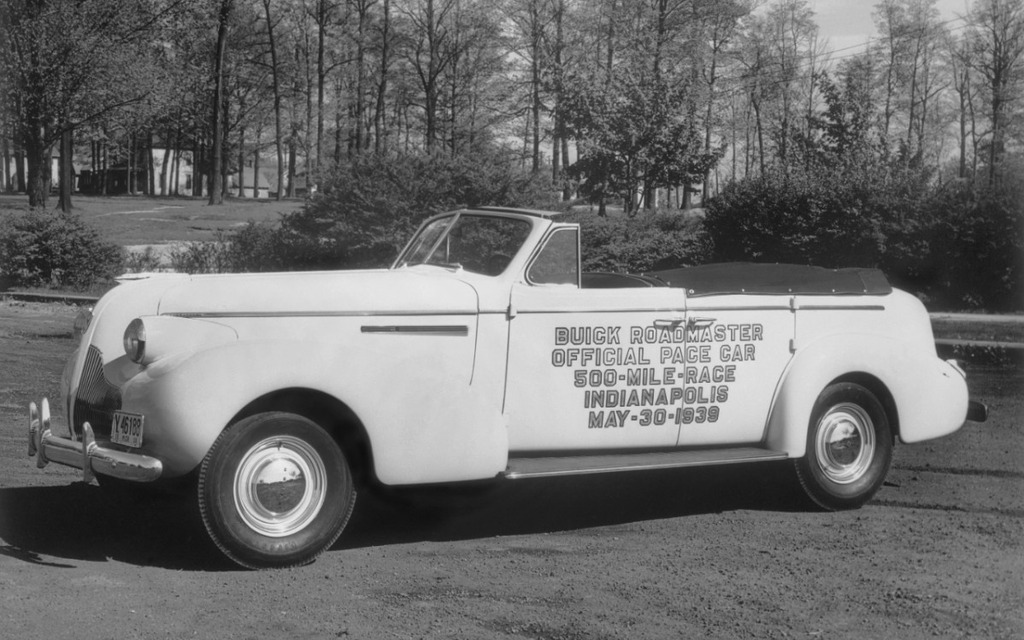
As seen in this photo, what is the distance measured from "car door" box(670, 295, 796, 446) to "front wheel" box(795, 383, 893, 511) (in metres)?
0.34

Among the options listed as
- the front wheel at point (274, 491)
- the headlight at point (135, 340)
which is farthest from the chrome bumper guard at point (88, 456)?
the headlight at point (135, 340)

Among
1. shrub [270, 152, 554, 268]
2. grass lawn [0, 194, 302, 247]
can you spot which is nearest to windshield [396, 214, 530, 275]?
shrub [270, 152, 554, 268]

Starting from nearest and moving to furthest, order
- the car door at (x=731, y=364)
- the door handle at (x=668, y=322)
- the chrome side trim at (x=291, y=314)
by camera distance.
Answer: the chrome side trim at (x=291, y=314)
the door handle at (x=668, y=322)
the car door at (x=731, y=364)

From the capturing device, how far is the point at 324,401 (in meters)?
5.24

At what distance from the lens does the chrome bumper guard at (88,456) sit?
489cm

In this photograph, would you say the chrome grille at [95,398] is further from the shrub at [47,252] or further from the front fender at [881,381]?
the shrub at [47,252]

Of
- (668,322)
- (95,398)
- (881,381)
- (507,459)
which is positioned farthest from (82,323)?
(881,381)

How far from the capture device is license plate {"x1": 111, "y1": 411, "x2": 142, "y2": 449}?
5027 mm

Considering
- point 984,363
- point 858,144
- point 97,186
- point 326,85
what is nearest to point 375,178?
point 984,363

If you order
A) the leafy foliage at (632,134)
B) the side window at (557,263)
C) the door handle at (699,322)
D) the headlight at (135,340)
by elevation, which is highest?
A: the leafy foliage at (632,134)

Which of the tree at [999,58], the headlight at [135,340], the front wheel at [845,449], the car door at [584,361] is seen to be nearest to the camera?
the headlight at [135,340]

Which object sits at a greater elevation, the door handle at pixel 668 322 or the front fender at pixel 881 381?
the door handle at pixel 668 322

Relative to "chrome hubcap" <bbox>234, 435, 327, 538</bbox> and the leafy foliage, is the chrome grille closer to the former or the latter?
"chrome hubcap" <bbox>234, 435, 327, 538</bbox>

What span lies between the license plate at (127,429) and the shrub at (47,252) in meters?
20.3
